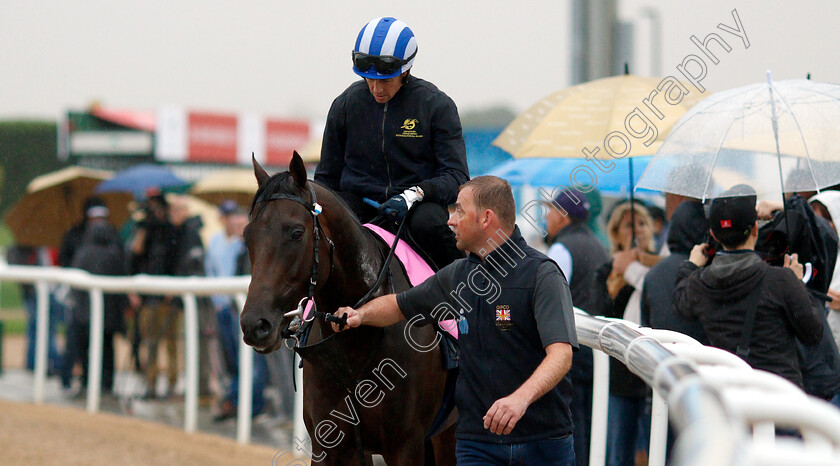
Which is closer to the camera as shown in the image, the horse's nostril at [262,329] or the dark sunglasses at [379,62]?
the horse's nostril at [262,329]

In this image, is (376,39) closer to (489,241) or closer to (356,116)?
(356,116)

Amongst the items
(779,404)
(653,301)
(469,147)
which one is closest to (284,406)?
(653,301)

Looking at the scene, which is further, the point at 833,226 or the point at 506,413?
the point at 833,226

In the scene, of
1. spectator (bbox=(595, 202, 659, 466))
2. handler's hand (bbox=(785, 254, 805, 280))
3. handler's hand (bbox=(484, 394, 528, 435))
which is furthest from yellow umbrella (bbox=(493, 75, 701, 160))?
handler's hand (bbox=(484, 394, 528, 435))

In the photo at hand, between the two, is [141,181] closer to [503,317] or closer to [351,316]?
[351,316]

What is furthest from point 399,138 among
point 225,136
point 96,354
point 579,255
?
point 225,136

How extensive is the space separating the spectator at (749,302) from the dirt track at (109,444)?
3319 millimetres

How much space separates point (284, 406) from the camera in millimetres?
7863

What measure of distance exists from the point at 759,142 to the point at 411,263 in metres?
1.86

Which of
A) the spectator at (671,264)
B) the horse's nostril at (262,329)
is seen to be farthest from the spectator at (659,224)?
the horse's nostril at (262,329)

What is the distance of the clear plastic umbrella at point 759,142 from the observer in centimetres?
467

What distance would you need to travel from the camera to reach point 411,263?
4.23m

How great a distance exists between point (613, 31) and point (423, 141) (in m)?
5.25

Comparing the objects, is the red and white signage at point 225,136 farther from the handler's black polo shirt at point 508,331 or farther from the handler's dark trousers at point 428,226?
the handler's black polo shirt at point 508,331
